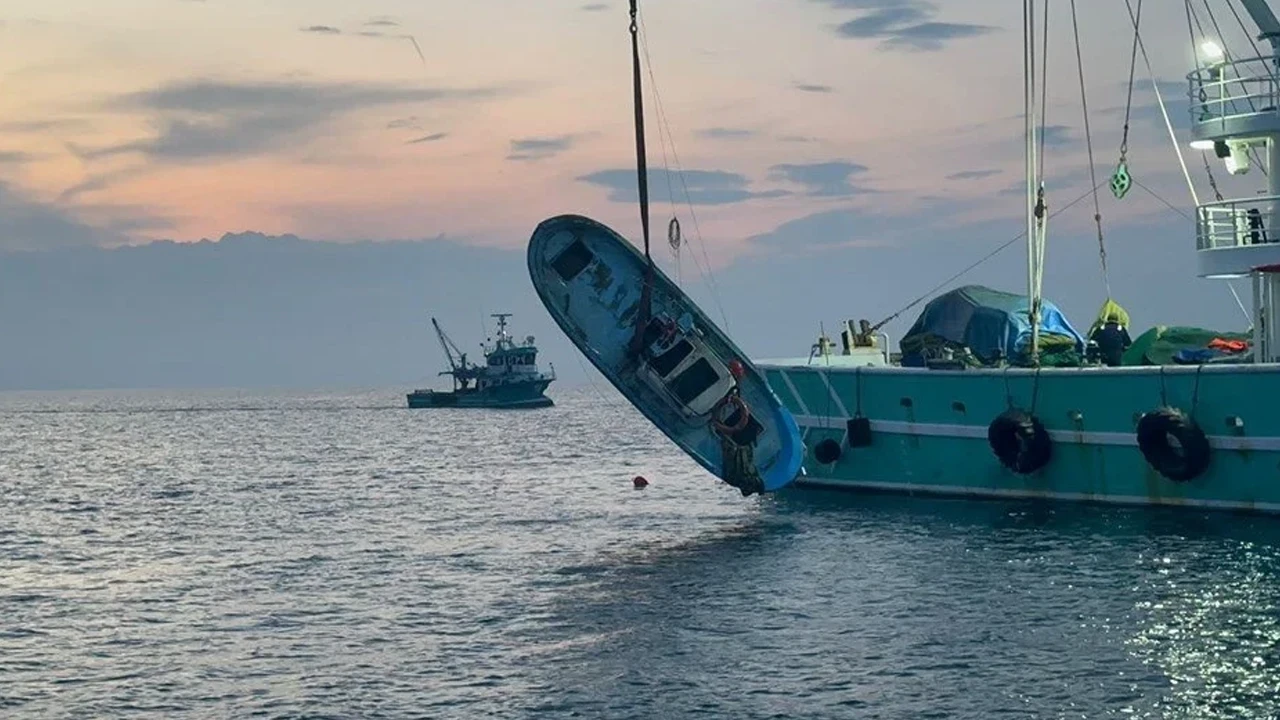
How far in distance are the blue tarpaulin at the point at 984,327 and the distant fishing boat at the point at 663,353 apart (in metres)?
4.95

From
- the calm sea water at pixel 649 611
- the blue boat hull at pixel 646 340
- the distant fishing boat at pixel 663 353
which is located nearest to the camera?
the calm sea water at pixel 649 611

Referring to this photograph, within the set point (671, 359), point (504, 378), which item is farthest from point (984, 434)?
point (504, 378)

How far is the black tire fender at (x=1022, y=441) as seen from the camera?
3866 centimetres

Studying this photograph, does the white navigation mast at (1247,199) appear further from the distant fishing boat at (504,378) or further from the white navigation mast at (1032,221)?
the distant fishing boat at (504,378)

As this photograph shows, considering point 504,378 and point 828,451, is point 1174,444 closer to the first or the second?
point 828,451

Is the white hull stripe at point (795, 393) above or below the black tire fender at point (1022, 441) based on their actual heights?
above

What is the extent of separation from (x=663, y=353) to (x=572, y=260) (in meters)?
3.49

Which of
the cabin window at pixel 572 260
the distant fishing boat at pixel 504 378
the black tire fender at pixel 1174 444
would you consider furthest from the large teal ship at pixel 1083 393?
the distant fishing boat at pixel 504 378

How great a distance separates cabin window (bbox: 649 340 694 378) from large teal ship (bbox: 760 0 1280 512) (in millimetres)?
4848

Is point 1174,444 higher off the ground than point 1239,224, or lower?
lower

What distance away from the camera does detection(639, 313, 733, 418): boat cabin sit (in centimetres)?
4216

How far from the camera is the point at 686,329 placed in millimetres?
42594

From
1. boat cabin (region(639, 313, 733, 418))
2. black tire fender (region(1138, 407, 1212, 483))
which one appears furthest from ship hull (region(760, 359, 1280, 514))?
boat cabin (region(639, 313, 733, 418))

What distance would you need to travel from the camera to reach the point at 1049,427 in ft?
128
